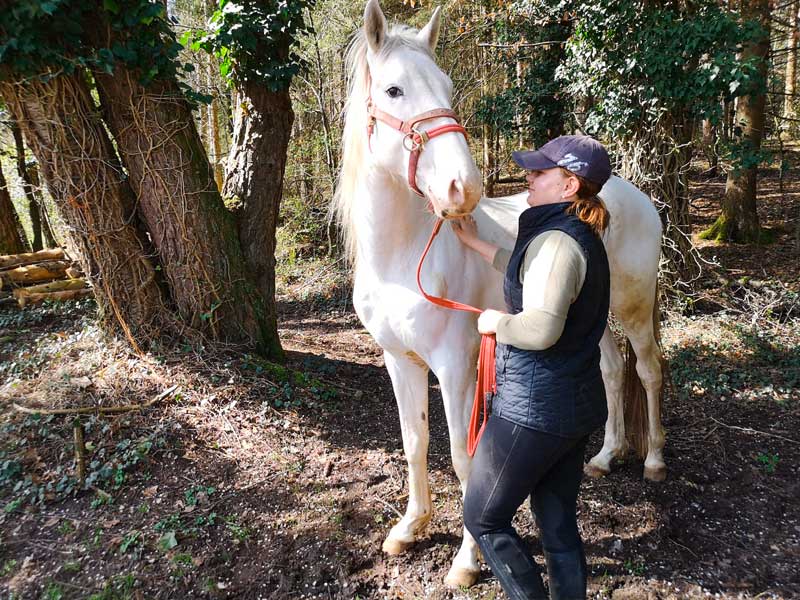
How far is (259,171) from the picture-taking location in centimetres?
407

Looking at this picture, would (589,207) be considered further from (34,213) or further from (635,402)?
(34,213)

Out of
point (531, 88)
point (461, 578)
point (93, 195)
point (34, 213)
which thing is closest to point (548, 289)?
point (461, 578)

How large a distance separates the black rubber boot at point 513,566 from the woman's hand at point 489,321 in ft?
2.53

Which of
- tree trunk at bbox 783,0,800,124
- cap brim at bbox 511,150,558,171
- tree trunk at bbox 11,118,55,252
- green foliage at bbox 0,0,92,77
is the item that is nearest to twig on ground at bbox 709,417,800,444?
cap brim at bbox 511,150,558,171

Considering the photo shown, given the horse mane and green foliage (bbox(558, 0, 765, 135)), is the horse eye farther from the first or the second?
green foliage (bbox(558, 0, 765, 135))

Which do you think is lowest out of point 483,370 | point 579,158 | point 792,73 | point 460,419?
point 460,419

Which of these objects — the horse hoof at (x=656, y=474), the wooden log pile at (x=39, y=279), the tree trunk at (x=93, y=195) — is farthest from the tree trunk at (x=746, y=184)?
the wooden log pile at (x=39, y=279)

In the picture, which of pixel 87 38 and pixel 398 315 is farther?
pixel 87 38

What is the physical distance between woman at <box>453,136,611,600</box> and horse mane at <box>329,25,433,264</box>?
0.70 metres

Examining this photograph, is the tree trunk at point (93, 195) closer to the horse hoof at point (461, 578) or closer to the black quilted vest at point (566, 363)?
the horse hoof at point (461, 578)

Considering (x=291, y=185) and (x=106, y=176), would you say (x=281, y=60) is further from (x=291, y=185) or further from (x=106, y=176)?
(x=291, y=185)

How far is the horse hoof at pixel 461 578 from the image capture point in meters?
2.36

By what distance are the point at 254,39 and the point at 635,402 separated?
12.8 feet

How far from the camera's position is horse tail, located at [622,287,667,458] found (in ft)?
10.9
